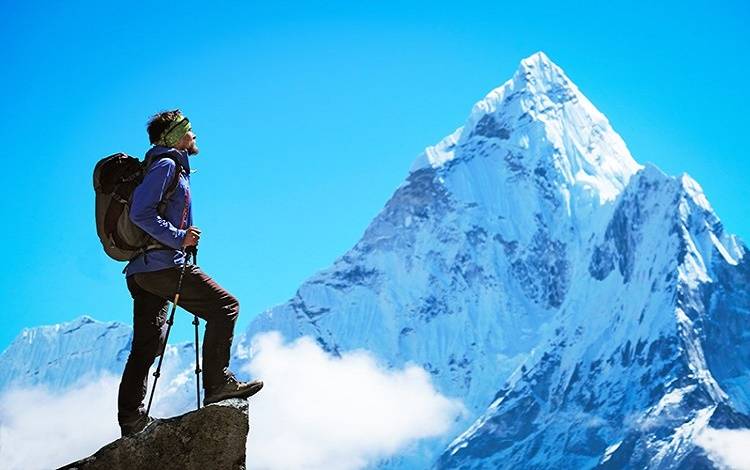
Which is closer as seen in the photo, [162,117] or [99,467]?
[99,467]

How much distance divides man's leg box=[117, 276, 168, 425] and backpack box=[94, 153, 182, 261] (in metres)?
0.34

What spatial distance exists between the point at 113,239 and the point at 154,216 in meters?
0.38

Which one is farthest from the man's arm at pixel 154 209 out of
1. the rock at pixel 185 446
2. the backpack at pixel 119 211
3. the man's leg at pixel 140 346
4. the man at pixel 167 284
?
the rock at pixel 185 446

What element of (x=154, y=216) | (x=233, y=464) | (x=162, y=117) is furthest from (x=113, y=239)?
(x=233, y=464)

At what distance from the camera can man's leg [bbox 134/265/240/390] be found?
9.77 metres

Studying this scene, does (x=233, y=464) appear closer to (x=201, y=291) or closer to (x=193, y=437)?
(x=193, y=437)

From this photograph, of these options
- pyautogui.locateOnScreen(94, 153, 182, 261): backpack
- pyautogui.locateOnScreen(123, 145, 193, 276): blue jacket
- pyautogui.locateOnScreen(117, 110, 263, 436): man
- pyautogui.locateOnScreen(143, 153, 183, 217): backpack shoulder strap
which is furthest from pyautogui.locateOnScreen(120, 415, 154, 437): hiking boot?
pyautogui.locateOnScreen(143, 153, 183, 217): backpack shoulder strap

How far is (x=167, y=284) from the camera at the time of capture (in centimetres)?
977

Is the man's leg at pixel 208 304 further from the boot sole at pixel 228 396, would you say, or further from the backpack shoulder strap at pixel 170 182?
the backpack shoulder strap at pixel 170 182

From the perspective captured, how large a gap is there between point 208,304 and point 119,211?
3.02ft

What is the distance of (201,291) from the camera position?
9.79 m

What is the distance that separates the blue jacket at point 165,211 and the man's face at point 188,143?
68 millimetres

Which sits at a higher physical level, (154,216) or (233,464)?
(154,216)

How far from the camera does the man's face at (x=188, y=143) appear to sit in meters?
10.1
